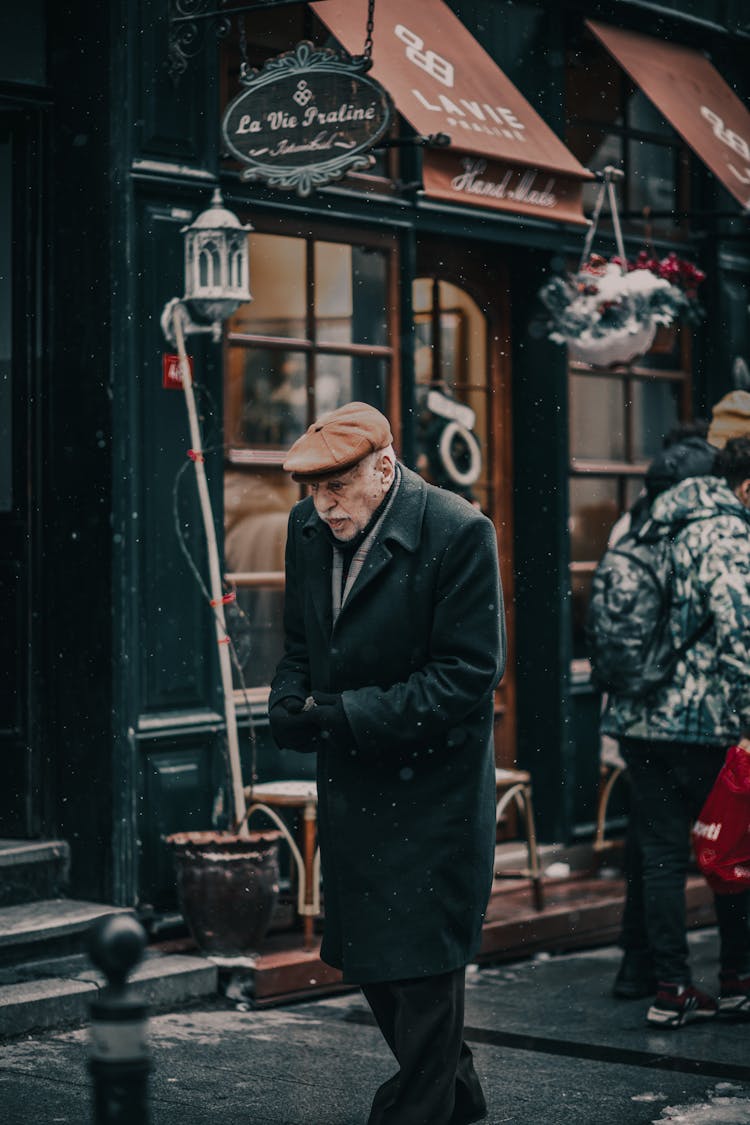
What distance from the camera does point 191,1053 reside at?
6312mm

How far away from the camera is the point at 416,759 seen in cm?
463

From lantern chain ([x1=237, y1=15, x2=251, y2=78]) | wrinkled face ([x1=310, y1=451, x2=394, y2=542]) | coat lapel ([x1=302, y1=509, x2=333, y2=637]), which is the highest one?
lantern chain ([x1=237, y1=15, x2=251, y2=78])

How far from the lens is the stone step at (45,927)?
22.8 ft

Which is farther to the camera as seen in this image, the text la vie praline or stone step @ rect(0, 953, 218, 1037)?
the text la vie praline

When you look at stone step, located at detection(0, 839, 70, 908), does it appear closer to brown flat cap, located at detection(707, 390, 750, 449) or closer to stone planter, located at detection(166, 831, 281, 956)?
stone planter, located at detection(166, 831, 281, 956)

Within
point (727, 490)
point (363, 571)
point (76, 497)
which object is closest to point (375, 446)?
point (363, 571)

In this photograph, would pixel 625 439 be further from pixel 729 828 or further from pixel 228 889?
pixel 228 889

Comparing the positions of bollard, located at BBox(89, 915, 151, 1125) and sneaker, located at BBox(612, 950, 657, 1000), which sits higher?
bollard, located at BBox(89, 915, 151, 1125)

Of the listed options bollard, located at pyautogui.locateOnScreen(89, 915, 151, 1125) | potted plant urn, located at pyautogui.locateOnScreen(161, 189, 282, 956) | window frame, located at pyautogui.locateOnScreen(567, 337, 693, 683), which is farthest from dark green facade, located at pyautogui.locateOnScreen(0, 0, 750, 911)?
bollard, located at pyautogui.locateOnScreen(89, 915, 151, 1125)

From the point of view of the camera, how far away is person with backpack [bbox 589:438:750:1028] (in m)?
6.75

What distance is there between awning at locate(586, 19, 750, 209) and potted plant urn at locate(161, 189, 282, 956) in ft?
10.7

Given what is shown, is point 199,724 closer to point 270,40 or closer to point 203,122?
point 203,122

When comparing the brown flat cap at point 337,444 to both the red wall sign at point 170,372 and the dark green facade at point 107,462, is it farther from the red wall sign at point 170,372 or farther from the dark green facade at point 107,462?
the red wall sign at point 170,372

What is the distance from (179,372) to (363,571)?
3.21 m
